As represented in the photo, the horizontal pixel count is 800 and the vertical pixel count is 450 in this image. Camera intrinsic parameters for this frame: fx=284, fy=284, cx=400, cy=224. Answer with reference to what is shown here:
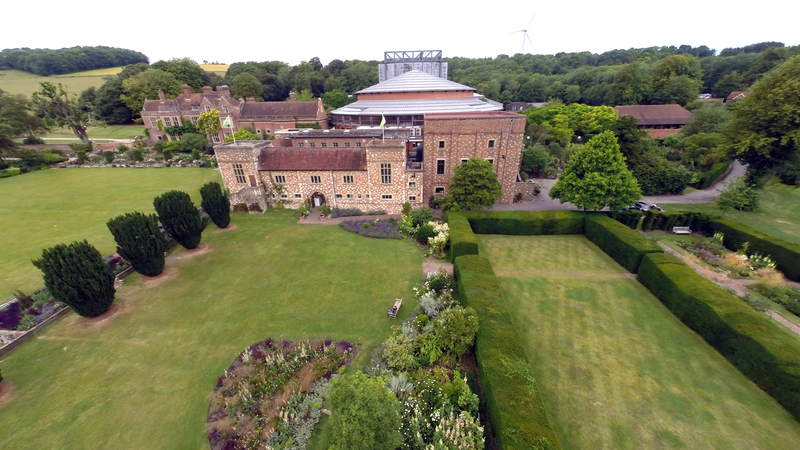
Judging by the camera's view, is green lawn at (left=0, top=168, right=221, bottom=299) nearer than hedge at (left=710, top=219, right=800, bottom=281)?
No

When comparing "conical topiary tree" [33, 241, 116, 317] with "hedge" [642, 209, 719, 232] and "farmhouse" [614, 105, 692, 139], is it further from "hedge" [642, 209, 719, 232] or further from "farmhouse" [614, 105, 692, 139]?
"farmhouse" [614, 105, 692, 139]

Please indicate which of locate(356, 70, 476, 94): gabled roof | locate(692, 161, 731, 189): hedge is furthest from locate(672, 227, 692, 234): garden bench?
locate(356, 70, 476, 94): gabled roof

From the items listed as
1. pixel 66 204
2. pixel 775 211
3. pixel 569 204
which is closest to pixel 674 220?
pixel 569 204

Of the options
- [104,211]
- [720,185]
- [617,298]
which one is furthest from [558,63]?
[104,211]

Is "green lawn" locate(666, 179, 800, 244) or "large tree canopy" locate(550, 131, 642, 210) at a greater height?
"large tree canopy" locate(550, 131, 642, 210)

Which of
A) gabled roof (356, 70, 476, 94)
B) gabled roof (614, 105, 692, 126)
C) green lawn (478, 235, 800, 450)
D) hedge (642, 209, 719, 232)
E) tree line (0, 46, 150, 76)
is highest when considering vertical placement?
tree line (0, 46, 150, 76)

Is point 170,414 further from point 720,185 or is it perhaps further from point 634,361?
point 720,185

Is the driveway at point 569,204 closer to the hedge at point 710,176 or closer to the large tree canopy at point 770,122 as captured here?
the hedge at point 710,176
